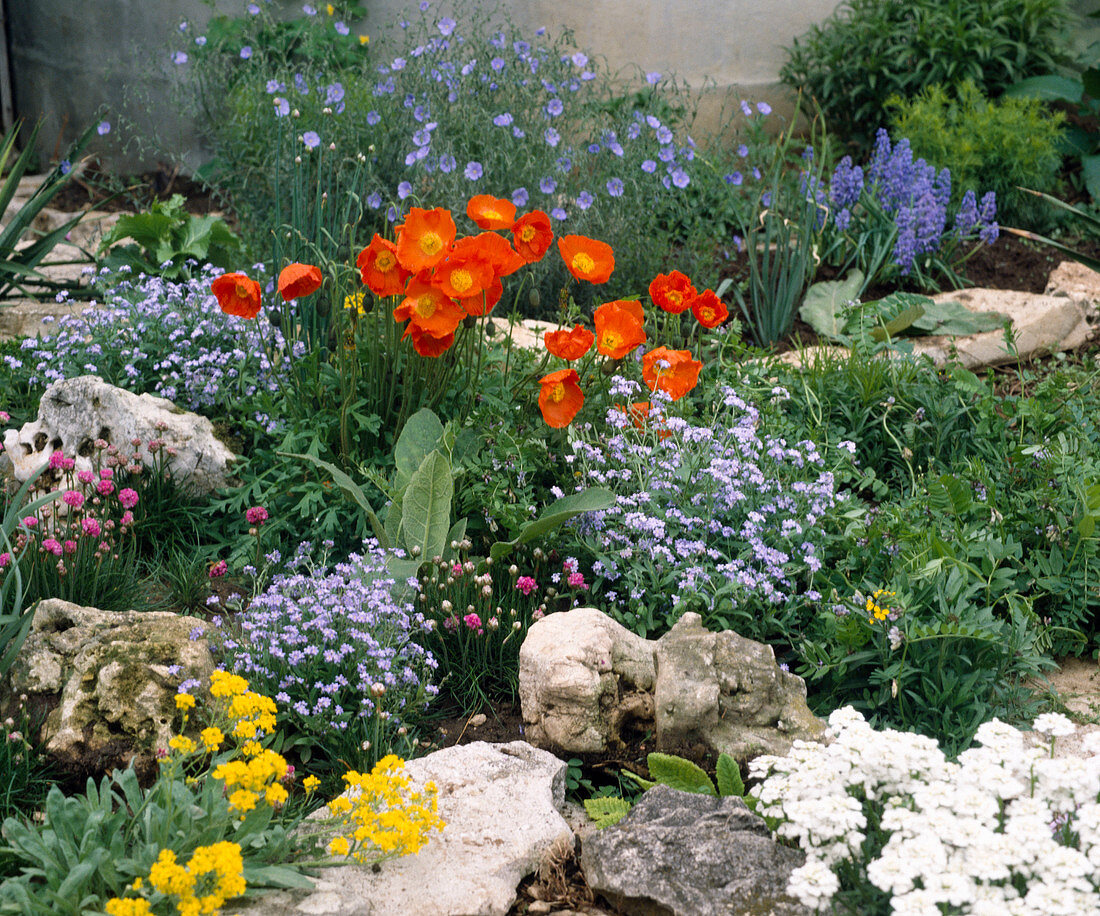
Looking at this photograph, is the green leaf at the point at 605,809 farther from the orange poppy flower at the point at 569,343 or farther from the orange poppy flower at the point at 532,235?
the orange poppy flower at the point at 532,235

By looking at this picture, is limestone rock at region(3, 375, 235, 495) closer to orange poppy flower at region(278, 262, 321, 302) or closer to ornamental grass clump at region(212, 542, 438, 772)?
orange poppy flower at region(278, 262, 321, 302)

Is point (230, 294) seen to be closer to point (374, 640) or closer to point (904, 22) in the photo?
point (374, 640)

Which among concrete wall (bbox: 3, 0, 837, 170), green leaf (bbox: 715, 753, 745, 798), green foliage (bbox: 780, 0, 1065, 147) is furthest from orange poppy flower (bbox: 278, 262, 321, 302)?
green foliage (bbox: 780, 0, 1065, 147)

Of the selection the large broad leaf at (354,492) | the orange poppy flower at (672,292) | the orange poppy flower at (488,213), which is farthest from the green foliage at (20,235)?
the orange poppy flower at (672,292)

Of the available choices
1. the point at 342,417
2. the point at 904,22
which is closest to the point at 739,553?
the point at 342,417

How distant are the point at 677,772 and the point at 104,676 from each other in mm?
1373

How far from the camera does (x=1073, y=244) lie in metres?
6.18

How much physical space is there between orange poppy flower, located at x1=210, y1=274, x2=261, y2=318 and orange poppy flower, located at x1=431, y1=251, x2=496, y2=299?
21.4 inches

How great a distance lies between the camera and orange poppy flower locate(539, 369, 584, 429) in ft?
10.3

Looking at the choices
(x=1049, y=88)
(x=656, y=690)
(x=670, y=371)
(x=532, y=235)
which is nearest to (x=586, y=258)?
(x=532, y=235)

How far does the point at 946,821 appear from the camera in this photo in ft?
5.43

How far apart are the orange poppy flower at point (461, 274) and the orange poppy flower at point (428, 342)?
7.7 inches

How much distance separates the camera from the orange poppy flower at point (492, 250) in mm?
2902

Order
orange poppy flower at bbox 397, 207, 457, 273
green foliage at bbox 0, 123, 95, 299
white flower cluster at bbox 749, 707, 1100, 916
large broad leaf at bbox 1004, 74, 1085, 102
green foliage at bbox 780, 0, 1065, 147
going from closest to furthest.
→ white flower cluster at bbox 749, 707, 1100, 916 < orange poppy flower at bbox 397, 207, 457, 273 < green foliage at bbox 0, 123, 95, 299 < large broad leaf at bbox 1004, 74, 1085, 102 < green foliage at bbox 780, 0, 1065, 147
